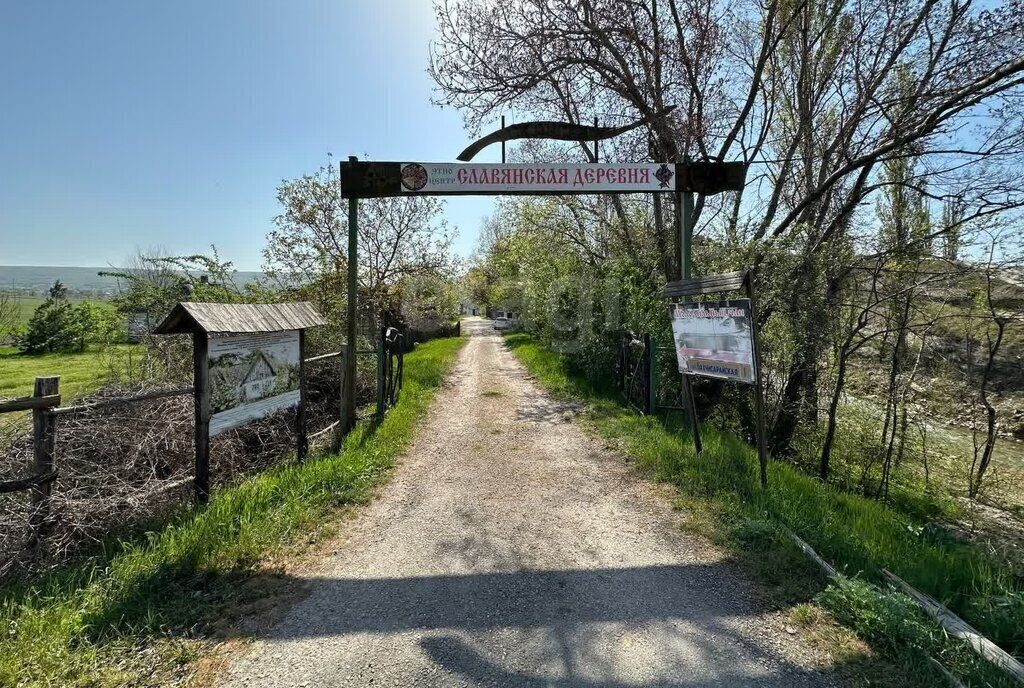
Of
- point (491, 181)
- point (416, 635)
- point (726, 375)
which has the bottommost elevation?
point (416, 635)

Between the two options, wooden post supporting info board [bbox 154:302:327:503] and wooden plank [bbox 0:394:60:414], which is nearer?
wooden plank [bbox 0:394:60:414]

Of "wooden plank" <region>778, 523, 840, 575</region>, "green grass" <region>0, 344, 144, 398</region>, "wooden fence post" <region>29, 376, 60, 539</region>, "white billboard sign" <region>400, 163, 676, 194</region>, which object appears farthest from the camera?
"green grass" <region>0, 344, 144, 398</region>

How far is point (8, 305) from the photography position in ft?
96.5

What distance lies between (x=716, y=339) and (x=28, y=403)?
586cm

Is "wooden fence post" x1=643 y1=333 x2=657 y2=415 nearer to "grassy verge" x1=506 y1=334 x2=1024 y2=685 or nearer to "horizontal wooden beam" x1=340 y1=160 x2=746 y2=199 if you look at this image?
"grassy verge" x1=506 y1=334 x2=1024 y2=685

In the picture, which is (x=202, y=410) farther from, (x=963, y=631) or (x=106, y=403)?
(x=963, y=631)

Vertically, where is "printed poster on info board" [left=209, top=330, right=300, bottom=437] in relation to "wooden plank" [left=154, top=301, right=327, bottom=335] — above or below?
below

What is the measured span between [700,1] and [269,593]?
36.2 ft

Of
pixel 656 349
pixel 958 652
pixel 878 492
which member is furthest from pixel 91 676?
pixel 878 492

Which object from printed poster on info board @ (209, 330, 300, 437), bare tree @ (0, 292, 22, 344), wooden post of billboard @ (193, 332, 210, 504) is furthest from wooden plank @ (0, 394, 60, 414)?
bare tree @ (0, 292, 22, 344)

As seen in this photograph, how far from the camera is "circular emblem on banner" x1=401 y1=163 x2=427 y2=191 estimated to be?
20.1 ft

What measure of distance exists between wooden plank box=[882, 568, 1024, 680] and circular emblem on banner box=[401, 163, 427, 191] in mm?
5947

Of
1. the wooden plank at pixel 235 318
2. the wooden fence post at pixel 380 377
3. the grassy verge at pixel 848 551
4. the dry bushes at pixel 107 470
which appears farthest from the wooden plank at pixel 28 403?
the grassy verge at pixel 848 551

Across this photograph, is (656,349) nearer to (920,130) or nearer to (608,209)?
(920,130)
